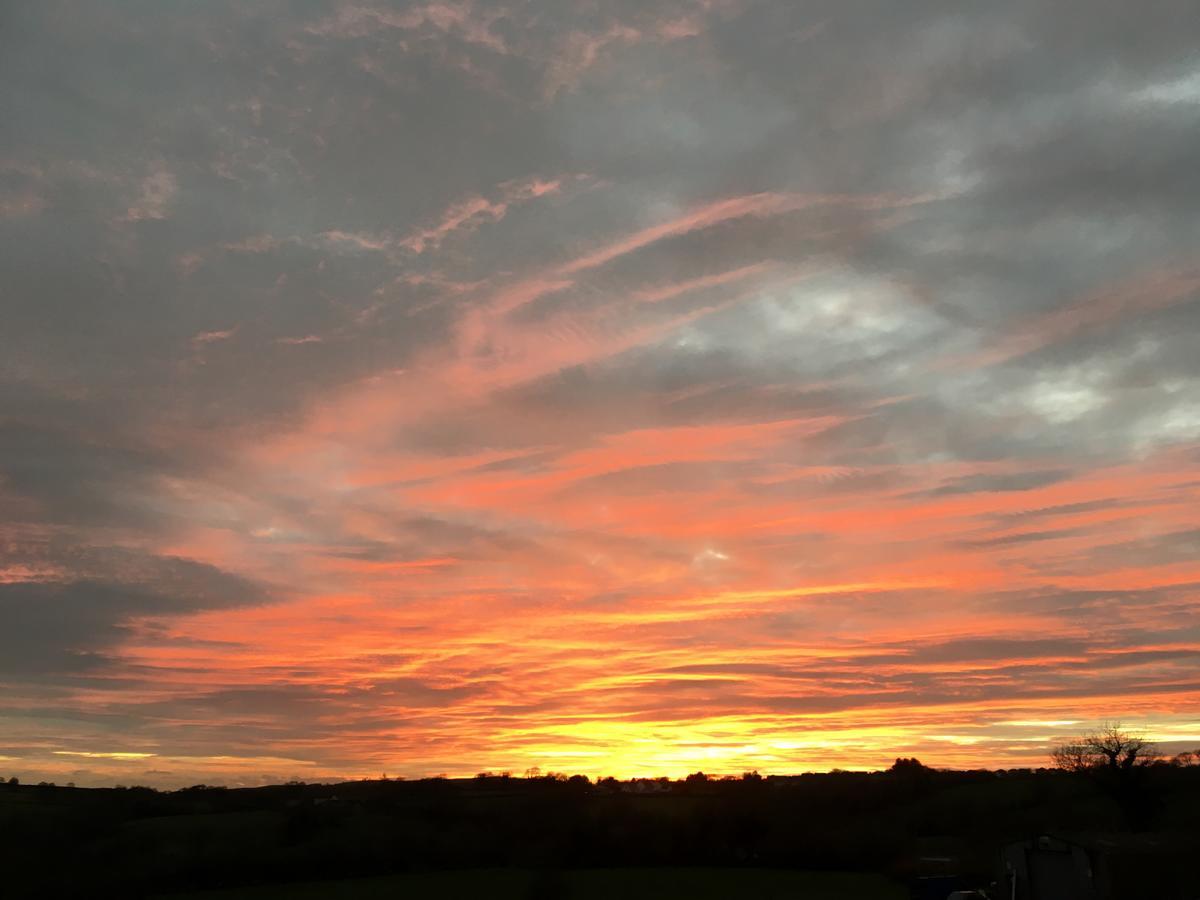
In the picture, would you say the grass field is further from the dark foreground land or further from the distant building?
the distant building

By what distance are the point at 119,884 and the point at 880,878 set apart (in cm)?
5912

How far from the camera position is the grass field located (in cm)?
7550

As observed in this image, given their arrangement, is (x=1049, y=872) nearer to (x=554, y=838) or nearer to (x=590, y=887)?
(x=590, y=887)

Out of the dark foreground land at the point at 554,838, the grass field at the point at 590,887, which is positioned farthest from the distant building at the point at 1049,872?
the grass field at the point at 590,887

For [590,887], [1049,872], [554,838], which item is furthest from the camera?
[554,838]

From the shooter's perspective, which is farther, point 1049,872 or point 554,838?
point 554,838

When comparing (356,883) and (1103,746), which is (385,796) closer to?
(356,883)

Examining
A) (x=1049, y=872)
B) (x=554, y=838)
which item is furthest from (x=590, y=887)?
(x=1049, y=872)

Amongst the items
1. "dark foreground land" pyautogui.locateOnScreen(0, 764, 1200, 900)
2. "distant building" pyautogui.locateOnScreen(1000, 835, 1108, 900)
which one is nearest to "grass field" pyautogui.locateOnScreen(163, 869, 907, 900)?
"dark foreground land" pyautogui.locateOnScreen(0, 764, 1200, 900)

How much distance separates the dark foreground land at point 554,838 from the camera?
252ft

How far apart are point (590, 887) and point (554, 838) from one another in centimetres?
1909

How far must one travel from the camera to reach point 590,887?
80438 mm

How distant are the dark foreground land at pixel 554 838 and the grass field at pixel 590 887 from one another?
29 cm

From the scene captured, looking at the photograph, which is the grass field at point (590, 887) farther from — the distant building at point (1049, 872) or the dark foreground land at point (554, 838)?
the distant building at point (1049, 872)
